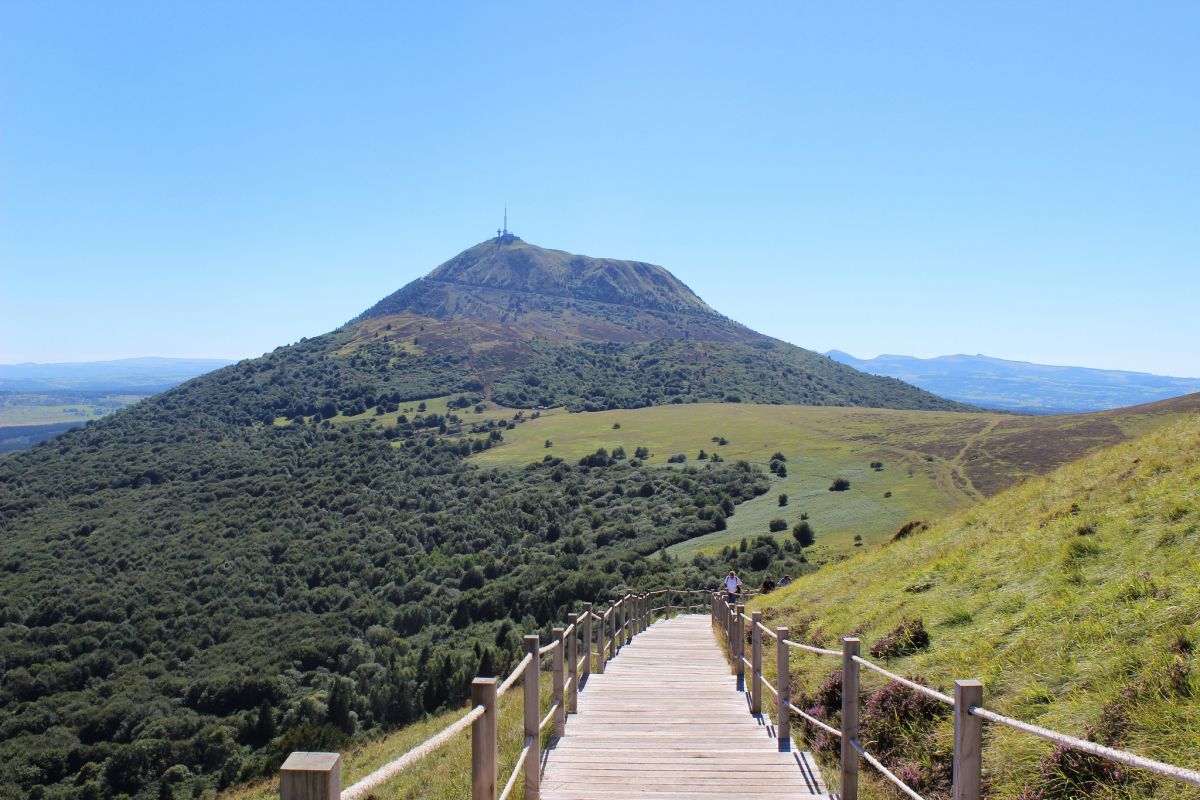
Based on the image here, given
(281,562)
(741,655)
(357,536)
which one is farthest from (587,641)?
(357,536)

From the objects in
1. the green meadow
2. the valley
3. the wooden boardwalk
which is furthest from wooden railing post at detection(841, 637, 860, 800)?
the green meadow

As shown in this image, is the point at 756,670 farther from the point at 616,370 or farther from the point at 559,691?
the point at 616,370

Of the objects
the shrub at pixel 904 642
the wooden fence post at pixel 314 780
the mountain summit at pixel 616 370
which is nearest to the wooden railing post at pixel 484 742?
the wooden fence post at pixel 314 780

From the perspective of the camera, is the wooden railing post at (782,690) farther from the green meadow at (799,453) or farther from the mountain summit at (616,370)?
the mountain summit at (616,370)

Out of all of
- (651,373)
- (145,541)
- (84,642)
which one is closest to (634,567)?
(84,642)

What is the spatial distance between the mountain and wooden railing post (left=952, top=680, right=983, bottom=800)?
90.7 feet

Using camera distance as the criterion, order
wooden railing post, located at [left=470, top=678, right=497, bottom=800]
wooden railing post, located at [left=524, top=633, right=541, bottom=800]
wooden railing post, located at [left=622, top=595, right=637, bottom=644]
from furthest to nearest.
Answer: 1. wooden railing post, located at [left=622, top=595, right=637, bottom=644]
2. wooden railing post, located at [left=524, top=633, right=541, bottom=800]
3. wooden railing post, located at [left=470, top=678, right=497, bottom=800]

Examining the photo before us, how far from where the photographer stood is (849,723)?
528 cm

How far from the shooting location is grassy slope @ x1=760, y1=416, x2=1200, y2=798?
481 cm

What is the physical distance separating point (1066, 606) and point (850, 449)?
246 ft

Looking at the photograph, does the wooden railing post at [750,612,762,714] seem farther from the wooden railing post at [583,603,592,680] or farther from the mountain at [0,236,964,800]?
the mountain at [0,236,964,800]

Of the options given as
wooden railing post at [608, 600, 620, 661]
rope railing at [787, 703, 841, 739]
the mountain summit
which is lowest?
wooden railing post at [608, 600, 620, 661]

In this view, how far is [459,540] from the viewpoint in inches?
3027

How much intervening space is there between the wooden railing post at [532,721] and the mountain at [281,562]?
82.1 ft
